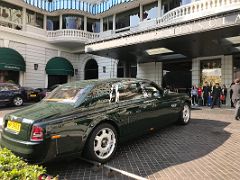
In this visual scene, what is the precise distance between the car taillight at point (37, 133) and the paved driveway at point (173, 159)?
0.77 meters

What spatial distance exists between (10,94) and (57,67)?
9.23 m

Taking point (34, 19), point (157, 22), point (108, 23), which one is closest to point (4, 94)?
point (157, 22)

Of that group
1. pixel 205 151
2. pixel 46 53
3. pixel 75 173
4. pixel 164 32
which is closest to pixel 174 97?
pixel 205 151

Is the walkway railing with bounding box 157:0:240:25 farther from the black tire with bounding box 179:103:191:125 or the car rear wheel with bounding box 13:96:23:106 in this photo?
the car rear wheel with bounding box 13:96:23:106

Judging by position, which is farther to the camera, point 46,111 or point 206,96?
point 206,96

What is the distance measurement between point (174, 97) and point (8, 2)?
19530 millimetres

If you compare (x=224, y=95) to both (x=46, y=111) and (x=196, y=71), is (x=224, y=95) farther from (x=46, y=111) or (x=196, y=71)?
(x=46, y=111)

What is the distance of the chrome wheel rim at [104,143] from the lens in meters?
4.21

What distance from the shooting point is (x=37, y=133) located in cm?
351

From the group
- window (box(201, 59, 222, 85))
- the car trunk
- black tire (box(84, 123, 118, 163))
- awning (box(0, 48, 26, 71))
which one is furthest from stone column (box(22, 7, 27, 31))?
black tire (box(84, 123, 118, 163))

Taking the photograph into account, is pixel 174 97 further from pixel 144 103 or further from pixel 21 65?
pixel 21 65

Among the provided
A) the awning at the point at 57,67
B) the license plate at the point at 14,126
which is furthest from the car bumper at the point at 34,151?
the awning at the point at 57,67

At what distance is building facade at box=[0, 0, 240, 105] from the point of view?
1234 cm

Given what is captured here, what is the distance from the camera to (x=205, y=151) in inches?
Answer: 192
